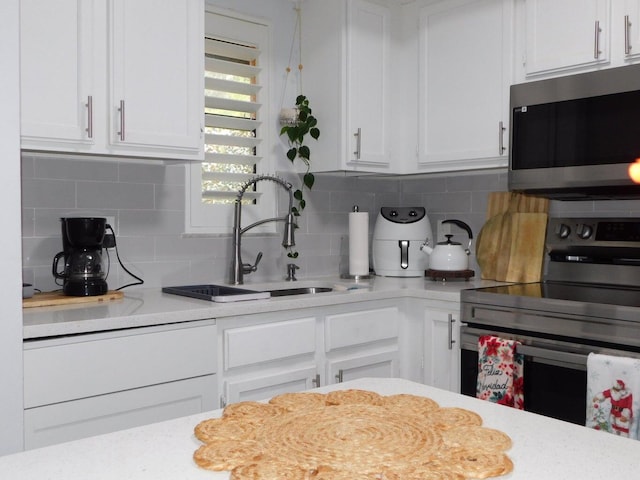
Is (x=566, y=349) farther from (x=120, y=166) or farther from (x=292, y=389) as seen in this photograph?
(x=120, y=166)

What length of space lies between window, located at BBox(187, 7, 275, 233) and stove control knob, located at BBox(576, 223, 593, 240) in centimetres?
143

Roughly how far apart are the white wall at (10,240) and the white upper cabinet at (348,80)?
63.4 inches

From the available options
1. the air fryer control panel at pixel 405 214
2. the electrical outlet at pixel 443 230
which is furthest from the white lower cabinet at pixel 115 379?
the electrical outlet at pixel 443 230

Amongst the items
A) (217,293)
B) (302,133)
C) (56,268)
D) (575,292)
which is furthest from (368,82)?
(56,268)

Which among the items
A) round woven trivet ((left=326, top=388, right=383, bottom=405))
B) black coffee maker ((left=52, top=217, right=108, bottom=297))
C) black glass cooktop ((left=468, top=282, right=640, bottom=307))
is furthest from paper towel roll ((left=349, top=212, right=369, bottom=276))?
round woven trivet ((left=326, top=388, right=383, bottom=405))

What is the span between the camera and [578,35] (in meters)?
2.57

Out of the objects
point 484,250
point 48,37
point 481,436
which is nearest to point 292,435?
point 481,436

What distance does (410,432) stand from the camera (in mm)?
1011

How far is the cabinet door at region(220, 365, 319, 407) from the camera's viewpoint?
230 centimetres

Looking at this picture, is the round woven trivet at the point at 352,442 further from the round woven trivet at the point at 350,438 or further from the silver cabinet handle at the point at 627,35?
the silver cabinet handle at the point at 627,35

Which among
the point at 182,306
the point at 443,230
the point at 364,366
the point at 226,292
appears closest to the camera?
the point at 182,306

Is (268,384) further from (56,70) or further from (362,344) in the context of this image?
(56,70)

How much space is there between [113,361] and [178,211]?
0.99 m

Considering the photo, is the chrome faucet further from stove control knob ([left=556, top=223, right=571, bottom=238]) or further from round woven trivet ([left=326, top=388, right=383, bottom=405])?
round woven trivet ([left=326, top=388, right=383, bottom=405])
